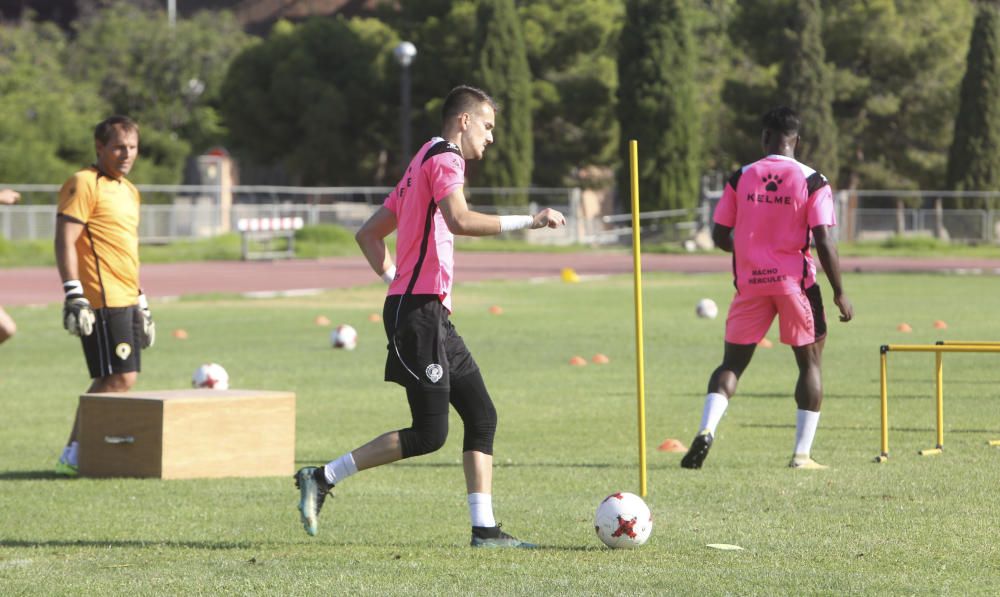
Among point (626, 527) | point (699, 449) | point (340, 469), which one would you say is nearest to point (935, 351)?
point (699, 449)

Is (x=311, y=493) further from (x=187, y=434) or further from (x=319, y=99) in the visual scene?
(x=319, y=99)

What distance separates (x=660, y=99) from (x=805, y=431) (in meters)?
43.8

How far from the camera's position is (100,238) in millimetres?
10008

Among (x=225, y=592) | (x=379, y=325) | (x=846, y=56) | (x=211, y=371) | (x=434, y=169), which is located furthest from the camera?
(x=846, y=56)

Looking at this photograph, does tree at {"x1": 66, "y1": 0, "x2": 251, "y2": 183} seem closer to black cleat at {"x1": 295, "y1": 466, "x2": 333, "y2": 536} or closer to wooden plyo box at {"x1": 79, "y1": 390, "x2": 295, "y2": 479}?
wooden plyo box at {"x1": 79, "y1": 390, "x2": 295, "y2": 479}

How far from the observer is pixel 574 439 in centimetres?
1168

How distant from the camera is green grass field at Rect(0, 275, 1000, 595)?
6496 millimetres

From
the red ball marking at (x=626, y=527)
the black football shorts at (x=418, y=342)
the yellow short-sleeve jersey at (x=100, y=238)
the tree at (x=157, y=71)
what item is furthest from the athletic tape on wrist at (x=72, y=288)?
the tree at (x=157, y=71)

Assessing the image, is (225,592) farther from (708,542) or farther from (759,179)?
(759,179)

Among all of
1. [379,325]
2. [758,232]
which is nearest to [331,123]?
[379,325]

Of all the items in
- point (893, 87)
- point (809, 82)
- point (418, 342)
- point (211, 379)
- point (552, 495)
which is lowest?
point (552, 495)

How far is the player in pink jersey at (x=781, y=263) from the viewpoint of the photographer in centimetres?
972

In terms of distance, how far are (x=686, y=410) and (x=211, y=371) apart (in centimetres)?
390

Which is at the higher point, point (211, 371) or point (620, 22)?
point (620, 22)
